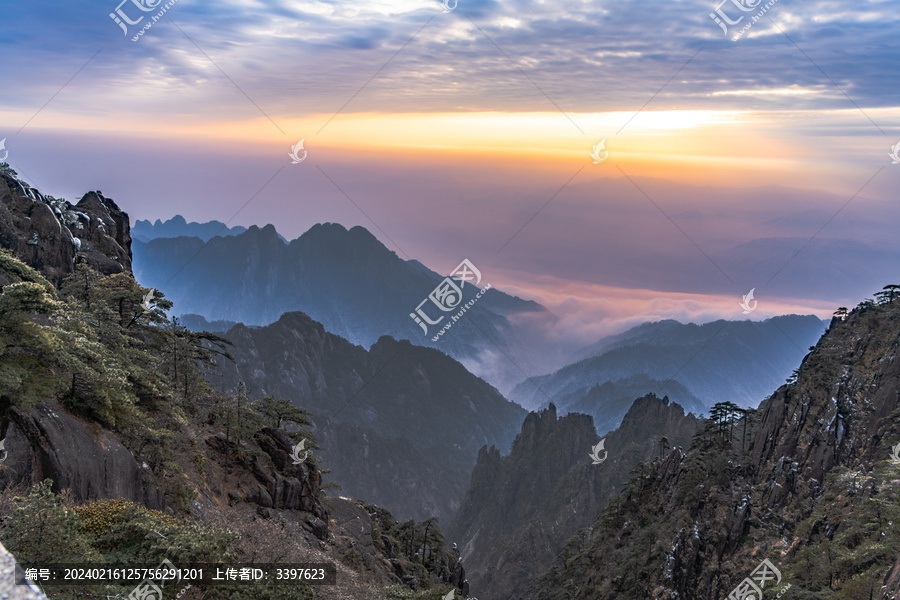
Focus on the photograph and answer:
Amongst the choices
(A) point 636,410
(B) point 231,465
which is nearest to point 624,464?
(A) point 636,410

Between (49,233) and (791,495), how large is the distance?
65.6 metres

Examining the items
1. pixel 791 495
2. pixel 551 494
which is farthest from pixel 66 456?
pixel 551 494

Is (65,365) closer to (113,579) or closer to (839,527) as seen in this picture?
(113,579)

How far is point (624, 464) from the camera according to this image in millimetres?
148375

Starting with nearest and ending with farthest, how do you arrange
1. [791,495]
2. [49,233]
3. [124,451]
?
1. [124,451]
2. [49,233]
3. [791,495]

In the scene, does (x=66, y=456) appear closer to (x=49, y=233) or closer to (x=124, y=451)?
(x=124, y=451)

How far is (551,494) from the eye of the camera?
548 ft

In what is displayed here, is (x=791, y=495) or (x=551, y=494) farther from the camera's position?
(x=551, y=494)

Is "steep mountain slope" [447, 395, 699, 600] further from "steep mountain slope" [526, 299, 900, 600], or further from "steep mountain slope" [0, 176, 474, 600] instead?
"steep mountain slope" [0, 176, 474, 600]

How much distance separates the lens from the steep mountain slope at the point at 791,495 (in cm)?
3488

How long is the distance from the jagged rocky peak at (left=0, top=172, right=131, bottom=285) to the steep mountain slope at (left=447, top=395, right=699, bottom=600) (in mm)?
115146

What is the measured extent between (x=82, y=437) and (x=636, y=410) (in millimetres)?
167602

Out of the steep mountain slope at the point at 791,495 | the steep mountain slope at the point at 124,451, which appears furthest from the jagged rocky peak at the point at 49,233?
the steep mountain slope at the point at 791,495

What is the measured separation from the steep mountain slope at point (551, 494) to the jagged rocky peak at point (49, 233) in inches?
4533
